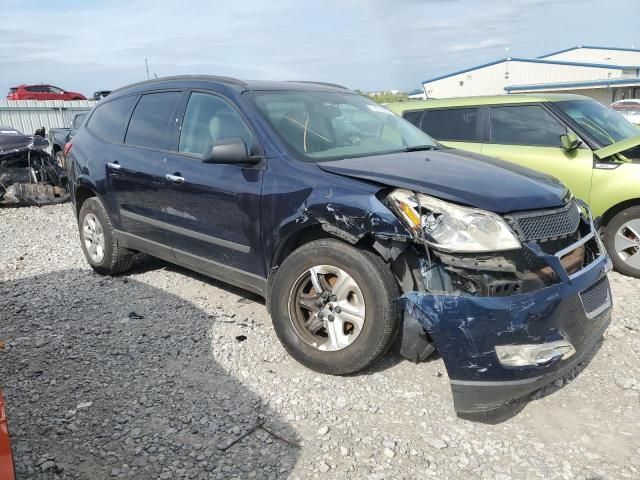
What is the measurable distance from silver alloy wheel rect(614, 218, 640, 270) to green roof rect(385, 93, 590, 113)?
1.70 meters

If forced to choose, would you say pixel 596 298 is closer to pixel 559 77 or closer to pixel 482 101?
pixel 482 101

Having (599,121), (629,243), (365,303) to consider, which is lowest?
(629,243)

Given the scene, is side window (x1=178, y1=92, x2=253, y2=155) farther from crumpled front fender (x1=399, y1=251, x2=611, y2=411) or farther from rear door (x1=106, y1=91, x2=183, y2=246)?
crumpled front fender (x1=399, y1=251, x2=611, y2=411)

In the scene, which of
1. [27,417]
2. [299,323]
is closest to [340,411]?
[299,323]

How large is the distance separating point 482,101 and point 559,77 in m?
41.1

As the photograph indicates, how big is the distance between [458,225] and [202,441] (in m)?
1.76

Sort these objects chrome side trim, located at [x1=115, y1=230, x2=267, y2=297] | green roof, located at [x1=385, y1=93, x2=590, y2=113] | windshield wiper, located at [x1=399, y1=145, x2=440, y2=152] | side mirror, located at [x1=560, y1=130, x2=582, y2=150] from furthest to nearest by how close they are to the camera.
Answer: green roof, located at [x1=385, y1=93, x2=590, y2=113] < side mirror, located at [x1=560, y1=130, x2=582, y2=150] < windshield wiper, located at [x1=399, y1=145, x2=440, y2=152] < chrome side trim, located at [x1=115, y1=230, x2=267, y2=297]

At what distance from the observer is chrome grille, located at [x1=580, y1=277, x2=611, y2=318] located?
2.97m

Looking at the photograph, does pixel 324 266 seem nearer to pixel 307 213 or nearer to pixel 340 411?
pixel 307 213

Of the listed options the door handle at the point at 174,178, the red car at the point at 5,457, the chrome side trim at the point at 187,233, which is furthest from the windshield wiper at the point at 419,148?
the red car at the point at 5,457

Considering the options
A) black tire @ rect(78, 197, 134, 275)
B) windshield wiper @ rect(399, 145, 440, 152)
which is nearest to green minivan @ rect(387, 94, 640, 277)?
windshield wiper @ rect(399, 145, 440, 152)

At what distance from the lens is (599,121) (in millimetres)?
6023

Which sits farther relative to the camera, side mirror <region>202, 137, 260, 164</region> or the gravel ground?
side mirror <region>202, 137, 260, 164</region>

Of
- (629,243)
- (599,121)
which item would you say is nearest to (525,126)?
(599,121)
